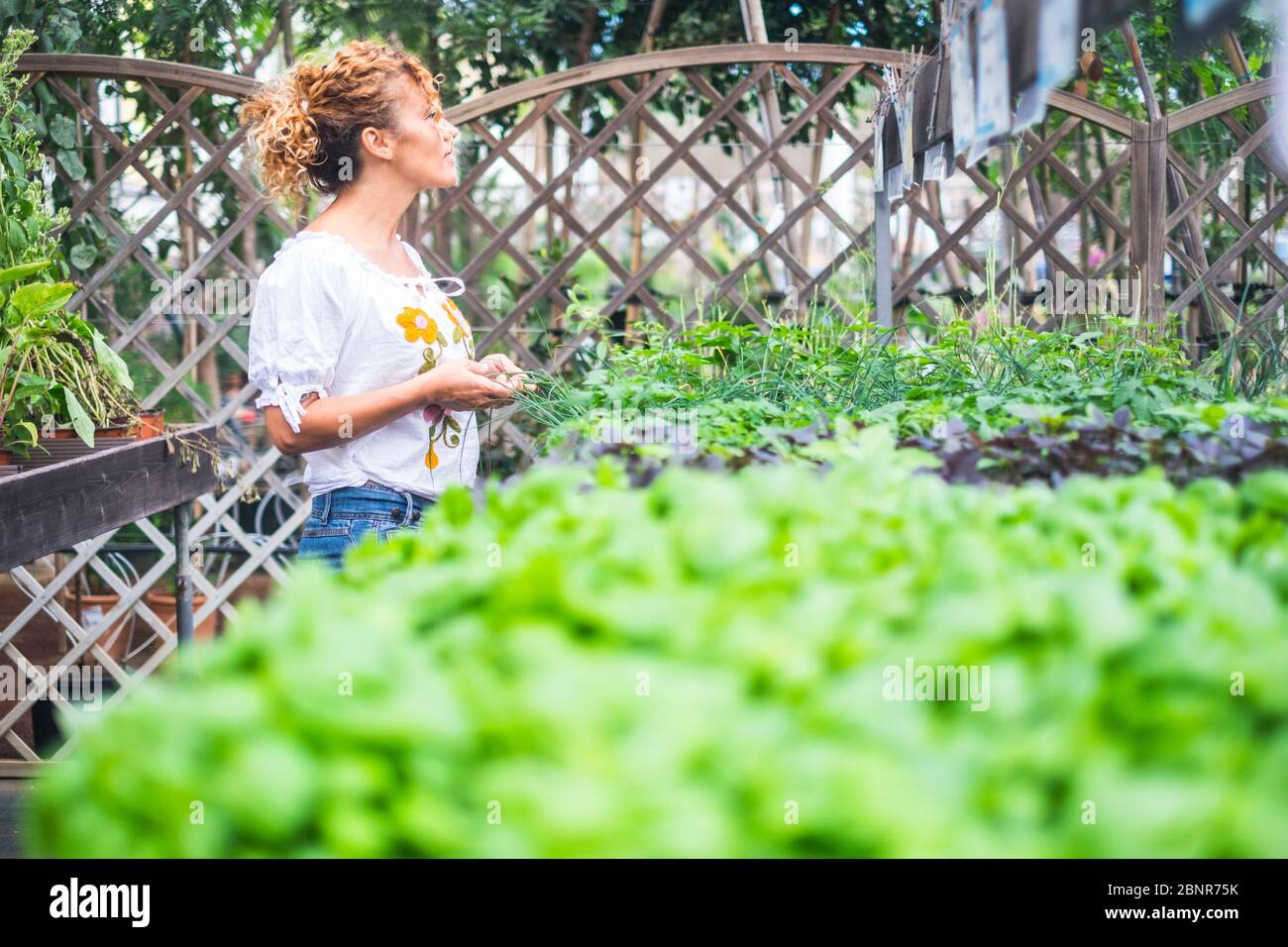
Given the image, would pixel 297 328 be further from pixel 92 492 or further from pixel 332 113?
pixel 92 492

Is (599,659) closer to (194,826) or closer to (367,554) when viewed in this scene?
(194,826)

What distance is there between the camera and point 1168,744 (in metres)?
0.56

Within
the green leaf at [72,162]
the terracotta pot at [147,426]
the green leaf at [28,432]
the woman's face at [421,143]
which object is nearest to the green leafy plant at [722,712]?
the woman's face at [421,143]

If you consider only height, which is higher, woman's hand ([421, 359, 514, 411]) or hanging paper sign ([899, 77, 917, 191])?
hanging paper sign ([899, 77, 917, 191])

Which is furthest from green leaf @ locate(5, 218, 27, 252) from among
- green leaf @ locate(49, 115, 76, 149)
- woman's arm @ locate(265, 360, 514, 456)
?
woman's arm @ locate(265, 360, 514, 456)

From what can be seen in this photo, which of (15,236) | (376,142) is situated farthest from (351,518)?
(15,236)

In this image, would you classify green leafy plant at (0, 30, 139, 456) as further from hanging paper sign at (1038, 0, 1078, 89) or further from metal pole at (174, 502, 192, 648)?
hanging paper sign at (1038, 0, 1078, 89)

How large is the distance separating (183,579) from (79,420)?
0.48 meters

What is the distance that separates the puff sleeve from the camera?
1.68 m

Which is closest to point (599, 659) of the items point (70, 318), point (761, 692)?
point (761, 692)

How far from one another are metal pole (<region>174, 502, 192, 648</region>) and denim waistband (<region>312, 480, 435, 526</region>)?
93cm

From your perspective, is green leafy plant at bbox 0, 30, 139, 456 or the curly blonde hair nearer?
the curly blonde hair

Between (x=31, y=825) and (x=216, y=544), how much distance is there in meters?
3.64

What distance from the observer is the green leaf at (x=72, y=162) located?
328 cm
